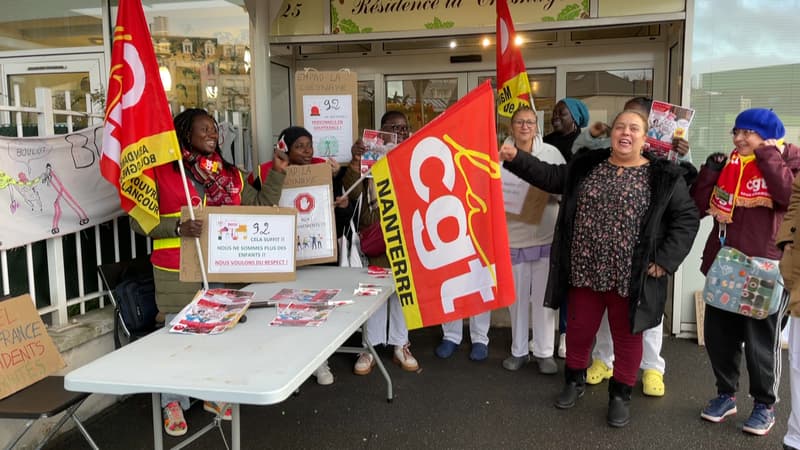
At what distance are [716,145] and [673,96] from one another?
26.6 inches

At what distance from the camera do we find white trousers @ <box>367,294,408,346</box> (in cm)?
408

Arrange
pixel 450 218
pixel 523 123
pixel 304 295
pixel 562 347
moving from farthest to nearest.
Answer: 1. pixel 562 347
2. pixel 523 123
3. pixel 304 295
4. pixel 450 218

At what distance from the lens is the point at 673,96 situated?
16.5ft

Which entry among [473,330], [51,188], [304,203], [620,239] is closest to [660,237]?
[620,239]

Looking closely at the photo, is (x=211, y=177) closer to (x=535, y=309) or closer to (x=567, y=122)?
(x=535, y=309)

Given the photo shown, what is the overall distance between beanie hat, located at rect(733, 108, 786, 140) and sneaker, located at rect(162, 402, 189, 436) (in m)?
3.42

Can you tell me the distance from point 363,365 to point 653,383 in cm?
190

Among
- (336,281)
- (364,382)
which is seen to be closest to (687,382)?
(364,382)

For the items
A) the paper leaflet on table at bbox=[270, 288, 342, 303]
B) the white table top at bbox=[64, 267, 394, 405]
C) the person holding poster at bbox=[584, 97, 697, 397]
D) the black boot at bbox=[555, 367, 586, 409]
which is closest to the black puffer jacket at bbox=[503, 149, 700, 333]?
the person holding poster at bbox=[584, 97, 697, 397]

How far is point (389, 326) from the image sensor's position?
13.7 ft

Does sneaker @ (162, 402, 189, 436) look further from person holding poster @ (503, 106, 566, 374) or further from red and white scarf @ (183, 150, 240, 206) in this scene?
person holding poster @ (503, 106, 566, 374)

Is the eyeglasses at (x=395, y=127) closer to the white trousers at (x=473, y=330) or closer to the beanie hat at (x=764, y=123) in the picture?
the white trousers at (x=473, y=330)

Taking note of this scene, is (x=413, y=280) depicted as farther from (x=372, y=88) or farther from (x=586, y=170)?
(x=372, y=88)

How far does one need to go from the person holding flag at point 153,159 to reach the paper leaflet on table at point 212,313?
42 centimetres
